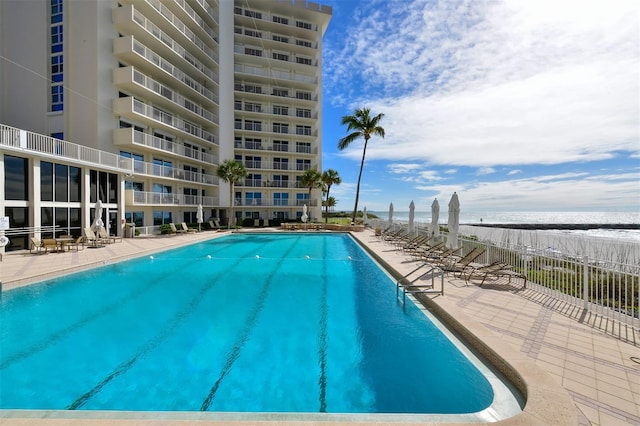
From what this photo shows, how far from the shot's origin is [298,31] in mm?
37844

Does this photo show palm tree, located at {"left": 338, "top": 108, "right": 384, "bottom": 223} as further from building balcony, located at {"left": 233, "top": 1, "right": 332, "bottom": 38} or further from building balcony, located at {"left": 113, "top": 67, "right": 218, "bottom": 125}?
building balcony, located at {"left": 233, "top": 1, "right": 332, "bottom": 38}

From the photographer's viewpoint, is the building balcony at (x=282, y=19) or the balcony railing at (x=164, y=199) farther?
the building balcony at (x=282, y=19)

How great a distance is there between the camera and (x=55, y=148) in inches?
600

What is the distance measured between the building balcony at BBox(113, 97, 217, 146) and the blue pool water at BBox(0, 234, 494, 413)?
51.7 feet

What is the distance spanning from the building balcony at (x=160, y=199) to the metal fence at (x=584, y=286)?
72.8 feet

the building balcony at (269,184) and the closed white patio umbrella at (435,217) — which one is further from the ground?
the building balcony at (269,184)

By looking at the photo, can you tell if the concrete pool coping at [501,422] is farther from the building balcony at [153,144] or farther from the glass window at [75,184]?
the building balcony at [153,144]

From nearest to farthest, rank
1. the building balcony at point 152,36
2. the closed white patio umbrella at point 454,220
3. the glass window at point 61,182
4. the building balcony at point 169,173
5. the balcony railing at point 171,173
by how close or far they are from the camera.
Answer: the closed white patio umbrella at point 454,220 < the glass window at point 61,182 < the building balcony at point 152,36 < the building balcony at point 169,173 < the balcony railing at point 171,173

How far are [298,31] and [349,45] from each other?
21.5 metres

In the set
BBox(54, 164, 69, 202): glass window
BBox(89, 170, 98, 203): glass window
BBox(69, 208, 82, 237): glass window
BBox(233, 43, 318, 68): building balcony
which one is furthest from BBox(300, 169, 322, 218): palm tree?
BBox(54, 164, 69, 202): glass window

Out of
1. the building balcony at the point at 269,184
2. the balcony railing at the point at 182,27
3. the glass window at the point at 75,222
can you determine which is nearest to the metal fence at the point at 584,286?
the glass window at the point at 75,222

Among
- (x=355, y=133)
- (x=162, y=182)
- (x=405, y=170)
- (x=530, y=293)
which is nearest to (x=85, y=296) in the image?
(x=530, y=293)

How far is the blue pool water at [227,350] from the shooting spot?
Answer: 3734mm

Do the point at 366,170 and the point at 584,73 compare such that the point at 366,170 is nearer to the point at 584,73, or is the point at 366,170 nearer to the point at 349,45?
the point at 349,45
